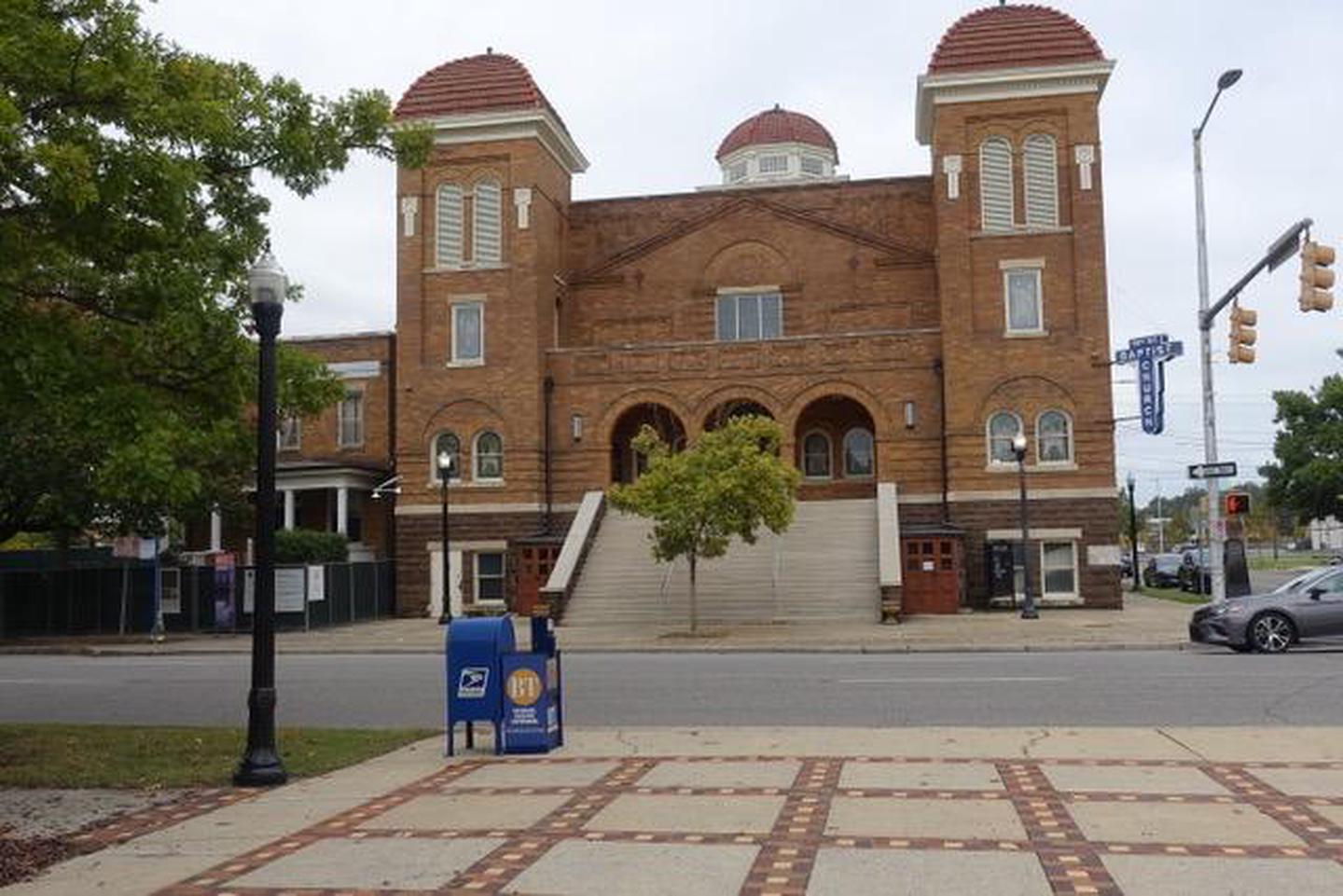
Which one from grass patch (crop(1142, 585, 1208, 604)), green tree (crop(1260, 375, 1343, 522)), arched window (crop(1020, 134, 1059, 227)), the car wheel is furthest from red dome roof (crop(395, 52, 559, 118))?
green tree (crop(1260, 375, 1343, 522))

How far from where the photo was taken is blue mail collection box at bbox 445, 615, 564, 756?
10.7 m

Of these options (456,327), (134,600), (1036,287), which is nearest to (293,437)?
(456,327)

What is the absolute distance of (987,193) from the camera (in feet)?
116

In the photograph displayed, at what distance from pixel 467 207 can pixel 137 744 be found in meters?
28.1

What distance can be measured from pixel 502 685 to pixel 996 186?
1101 inches

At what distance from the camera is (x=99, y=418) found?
1030 centimetres

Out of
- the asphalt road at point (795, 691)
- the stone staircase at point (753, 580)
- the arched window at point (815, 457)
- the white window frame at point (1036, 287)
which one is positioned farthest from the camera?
the arched window at point (815, 457)

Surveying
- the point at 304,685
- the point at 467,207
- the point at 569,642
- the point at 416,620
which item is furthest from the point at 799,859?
the point at 467,207

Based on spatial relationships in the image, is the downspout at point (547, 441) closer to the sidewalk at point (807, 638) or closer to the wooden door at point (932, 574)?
the sidewalk at point (807, 638)

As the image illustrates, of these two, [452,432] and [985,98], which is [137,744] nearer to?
[452,432]

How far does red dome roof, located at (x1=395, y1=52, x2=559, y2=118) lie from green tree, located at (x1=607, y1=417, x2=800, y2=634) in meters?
15.2

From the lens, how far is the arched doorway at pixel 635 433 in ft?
122

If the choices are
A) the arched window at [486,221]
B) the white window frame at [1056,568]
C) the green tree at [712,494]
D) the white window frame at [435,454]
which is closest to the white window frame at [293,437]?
the white window frame at [435,454]

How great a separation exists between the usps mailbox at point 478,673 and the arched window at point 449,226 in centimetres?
2812
